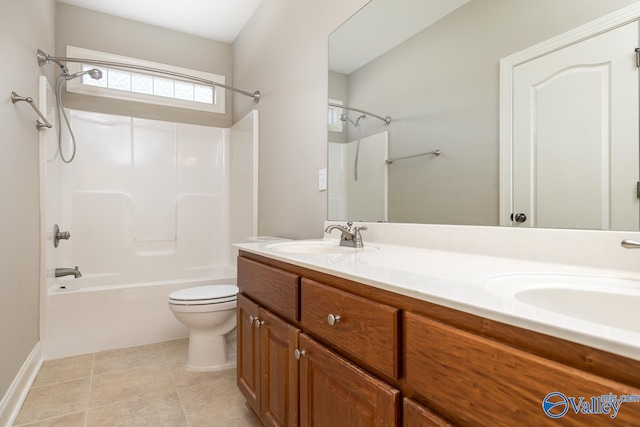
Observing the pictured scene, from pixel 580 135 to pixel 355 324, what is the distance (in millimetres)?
780

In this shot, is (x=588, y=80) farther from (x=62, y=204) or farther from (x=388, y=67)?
(x=62, y=204)

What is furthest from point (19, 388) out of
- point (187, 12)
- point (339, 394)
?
point (187, 12)

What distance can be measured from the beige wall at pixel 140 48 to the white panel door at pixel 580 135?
298cm

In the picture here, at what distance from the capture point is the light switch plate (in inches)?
73.1

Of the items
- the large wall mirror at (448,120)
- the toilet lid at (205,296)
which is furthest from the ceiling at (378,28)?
the toilet lid at (205,296)

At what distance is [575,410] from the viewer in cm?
40

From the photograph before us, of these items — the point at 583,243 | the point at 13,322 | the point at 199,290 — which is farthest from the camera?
the point at 199,290

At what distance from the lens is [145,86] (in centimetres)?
305

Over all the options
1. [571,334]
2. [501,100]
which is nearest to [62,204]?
[501,100]

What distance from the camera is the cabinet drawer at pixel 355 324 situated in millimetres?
678

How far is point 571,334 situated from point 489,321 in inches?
4.3

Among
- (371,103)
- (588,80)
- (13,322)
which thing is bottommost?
(13,322)

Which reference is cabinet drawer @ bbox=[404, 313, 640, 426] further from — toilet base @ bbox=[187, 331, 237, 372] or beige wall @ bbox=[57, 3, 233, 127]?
beige wall @ bbox=[57, 3, 233, 127]

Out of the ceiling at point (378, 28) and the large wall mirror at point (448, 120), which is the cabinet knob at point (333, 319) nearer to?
the large wall mirror at point (448, 120)
